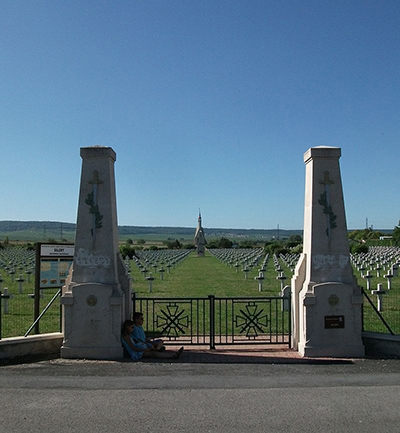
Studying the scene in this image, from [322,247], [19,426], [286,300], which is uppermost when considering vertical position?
[322,247]

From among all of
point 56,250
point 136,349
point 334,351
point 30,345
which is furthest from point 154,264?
point 334,351

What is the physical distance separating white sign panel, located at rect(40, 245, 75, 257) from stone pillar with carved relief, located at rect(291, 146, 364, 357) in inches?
193

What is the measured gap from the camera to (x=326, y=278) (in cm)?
888

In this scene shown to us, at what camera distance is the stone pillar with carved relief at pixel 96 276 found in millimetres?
8734

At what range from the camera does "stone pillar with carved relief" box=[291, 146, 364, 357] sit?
8727 mm

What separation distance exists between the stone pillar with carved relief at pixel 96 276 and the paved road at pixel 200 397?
0.56 m

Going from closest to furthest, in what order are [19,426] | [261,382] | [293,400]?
1. [19,426]
2. [293,400]
3. [261,382]

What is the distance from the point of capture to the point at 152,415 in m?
5.67

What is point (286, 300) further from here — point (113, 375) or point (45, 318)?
point (45, 318)

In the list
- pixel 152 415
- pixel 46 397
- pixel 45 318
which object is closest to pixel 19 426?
pixel 46 397

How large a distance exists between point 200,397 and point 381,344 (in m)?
4.01

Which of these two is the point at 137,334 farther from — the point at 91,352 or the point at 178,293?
the point at 178,293

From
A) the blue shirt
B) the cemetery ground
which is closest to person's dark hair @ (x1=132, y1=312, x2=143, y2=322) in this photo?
the blue shirt

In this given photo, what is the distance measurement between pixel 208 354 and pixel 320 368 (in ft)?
6.93
